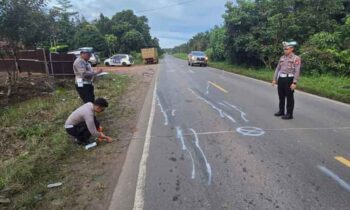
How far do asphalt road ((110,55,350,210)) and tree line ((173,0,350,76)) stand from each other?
1021 cm

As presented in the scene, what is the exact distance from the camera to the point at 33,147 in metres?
6.56

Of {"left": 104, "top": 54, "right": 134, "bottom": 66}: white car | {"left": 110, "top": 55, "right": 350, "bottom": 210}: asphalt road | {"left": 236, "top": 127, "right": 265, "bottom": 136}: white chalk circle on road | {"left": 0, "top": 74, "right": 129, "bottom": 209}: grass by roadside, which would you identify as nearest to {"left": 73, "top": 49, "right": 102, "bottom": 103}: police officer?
{"left": 0, "top": 74, "right": 129, "bottom": 209}: grass by roadside

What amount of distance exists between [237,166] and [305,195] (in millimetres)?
1266

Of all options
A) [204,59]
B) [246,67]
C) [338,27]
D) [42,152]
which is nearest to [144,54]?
[204,59]

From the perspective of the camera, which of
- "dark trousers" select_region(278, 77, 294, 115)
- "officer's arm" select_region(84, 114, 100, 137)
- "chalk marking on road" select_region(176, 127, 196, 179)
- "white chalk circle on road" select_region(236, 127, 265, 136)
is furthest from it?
"dark trousers" select_region(278, 77, 294, 115)

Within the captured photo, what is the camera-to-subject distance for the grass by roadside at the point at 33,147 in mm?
4696

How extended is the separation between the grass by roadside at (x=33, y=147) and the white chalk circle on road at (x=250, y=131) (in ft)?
9.04

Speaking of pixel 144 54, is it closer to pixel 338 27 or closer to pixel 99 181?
pixel 338 27

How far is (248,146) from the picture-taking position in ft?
20.8

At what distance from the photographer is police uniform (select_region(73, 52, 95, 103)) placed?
8.05m

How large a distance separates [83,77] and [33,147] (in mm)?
2220

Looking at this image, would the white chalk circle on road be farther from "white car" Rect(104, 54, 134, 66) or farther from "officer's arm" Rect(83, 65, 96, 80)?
"white car" Rect(104, 54, 134, 66)

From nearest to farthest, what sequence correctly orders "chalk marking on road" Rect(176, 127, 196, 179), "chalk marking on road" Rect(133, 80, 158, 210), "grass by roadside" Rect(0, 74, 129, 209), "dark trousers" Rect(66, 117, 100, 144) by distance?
"chalk marking on road" Rect(133, 80, 158, 210) → "grass by roadside" Rect(0, 74, 129, 209) → "chalk marking on road" Rect(176, 127, 196, 179) → "dark trousers" Rect(66, 117, 100, 144)

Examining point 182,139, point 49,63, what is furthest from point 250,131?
point 49,63
